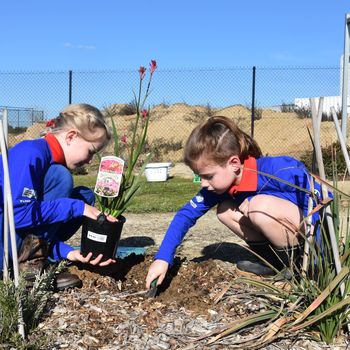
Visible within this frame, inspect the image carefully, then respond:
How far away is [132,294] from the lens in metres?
2.92

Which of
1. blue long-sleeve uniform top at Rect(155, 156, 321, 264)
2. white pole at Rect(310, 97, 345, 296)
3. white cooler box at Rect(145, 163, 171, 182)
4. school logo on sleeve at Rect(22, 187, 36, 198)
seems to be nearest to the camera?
white pole at Rect(310, 97, 345, 296)

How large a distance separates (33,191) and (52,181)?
304 mm

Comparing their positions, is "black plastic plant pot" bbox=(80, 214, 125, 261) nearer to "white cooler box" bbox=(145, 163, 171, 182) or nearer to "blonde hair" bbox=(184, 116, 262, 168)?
"blonde hair" bbox=(184, 116, 262, 168)

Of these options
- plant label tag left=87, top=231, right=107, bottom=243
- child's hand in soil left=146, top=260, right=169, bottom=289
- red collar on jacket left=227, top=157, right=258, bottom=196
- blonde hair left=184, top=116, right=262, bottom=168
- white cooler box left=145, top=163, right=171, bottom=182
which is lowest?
white cooler box left=145, top=163, right=171, bottom=182

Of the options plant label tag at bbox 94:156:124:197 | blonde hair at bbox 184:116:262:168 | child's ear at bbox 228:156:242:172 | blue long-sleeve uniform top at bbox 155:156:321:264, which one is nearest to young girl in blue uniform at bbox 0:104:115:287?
plant label tag at bbox 94:156:124:197

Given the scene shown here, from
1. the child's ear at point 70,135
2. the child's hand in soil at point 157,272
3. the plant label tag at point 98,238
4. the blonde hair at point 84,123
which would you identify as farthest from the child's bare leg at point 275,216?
the child's ear at point 70,135

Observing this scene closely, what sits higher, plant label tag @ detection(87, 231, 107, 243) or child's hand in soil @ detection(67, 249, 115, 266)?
plant label tag @ detection(87, 231, 107, 243)

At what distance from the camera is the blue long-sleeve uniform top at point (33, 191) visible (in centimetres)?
276

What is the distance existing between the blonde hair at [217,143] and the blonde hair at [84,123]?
53cm

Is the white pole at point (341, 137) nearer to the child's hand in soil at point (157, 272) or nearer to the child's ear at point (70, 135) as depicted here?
the child's hand in soil at point (157, 272)

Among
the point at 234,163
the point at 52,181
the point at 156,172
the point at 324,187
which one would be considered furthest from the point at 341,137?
the point at 156,172

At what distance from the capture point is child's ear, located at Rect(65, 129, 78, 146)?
3.13 meters

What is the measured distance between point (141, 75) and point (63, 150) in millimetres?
658

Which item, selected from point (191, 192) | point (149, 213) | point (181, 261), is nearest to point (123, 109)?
point (191, 192)
